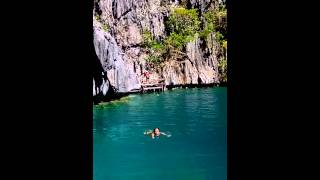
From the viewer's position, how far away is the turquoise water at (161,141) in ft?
38.3

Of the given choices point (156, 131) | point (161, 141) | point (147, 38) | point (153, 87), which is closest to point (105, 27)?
point (147, 38)

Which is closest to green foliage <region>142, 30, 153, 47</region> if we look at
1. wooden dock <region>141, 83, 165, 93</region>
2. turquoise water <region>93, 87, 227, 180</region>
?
wooden dock <region>141, 83, 165, 93</region>

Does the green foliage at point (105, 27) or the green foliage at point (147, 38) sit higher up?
the green foliage at point (105, 27)

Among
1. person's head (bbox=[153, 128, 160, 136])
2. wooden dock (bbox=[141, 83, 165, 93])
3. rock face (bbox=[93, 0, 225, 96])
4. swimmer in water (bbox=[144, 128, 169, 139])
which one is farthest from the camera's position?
rock face (bbox=[93, 0, 225, 96])

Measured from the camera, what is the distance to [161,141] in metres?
14.1

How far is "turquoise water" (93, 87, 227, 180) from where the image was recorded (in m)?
11.7

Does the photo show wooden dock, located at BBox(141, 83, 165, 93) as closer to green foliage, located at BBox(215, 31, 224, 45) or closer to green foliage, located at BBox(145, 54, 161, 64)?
green foliage, located at BBox(145, 54, 161, 64)

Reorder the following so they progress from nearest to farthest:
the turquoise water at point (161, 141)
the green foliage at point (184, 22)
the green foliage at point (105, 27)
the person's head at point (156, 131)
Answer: the turquoise water at point (161, 141)
the person's head at point (156, 131)
the green foliage at point (105, 27)
the green foliage at point (184, 22)

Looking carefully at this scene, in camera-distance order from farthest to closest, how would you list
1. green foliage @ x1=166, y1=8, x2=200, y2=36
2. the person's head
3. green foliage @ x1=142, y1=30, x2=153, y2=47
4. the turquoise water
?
green foliage @ x1=166, y1=8, x2=200, y2=36, green foliage @ x1=142, y1=30, x2=153, y2=47, the person's head, the turquoise water

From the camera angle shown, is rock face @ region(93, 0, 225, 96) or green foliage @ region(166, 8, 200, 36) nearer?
rock face @ region(93, 0, 225, 96)

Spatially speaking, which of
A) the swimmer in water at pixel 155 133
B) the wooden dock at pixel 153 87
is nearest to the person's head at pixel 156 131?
the swimmer in water at pixel 155 133

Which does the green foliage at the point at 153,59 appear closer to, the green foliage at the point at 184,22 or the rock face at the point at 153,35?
the rock face at the point at 153,35

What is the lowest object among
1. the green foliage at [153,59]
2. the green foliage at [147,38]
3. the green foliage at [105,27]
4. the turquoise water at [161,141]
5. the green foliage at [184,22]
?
the turquoise water at [161,141]
